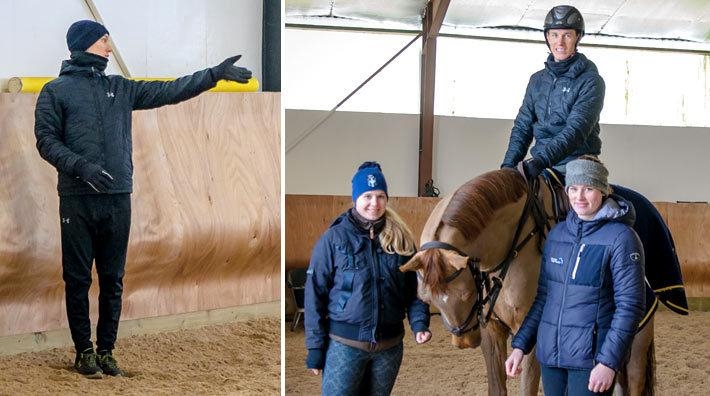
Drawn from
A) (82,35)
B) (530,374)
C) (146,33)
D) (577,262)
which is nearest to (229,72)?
(146,33)

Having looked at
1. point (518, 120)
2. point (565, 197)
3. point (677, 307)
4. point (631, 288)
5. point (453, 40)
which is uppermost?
point (453, 40)

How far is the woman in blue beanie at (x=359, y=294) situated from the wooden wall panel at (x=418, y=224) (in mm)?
2434

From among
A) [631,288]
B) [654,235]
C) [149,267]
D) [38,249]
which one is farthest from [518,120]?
[38,249]

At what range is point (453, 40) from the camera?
690cm

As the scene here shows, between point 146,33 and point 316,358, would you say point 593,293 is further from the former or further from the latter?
point 146,33

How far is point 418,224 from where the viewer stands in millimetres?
5383

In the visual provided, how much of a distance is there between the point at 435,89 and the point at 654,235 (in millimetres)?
4213

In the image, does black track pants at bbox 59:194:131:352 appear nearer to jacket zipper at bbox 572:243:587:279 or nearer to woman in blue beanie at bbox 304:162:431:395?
woman in blue beanie at bbox 304:162:431:395

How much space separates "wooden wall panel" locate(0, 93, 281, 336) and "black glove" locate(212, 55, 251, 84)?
0.08m

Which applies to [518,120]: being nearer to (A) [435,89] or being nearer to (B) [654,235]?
(B) [654,235]

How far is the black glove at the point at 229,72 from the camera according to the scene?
254 centimetres

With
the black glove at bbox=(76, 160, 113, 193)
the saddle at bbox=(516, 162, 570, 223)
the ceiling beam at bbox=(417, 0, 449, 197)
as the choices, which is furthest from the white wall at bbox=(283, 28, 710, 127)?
the black glove at bbox=(76, 160, 113, 193)

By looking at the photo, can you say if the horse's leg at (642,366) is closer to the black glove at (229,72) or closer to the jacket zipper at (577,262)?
the jacket zipper at (577,262)

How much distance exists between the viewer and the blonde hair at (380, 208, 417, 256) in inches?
86.5
